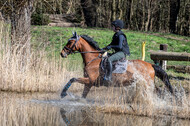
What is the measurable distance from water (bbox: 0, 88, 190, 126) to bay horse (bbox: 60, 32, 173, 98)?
59 cm

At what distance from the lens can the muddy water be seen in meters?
6.05

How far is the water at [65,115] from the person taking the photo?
19.9 ft

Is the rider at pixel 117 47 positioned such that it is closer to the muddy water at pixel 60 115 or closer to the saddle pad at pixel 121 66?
the saddle pad at pixel 121 66

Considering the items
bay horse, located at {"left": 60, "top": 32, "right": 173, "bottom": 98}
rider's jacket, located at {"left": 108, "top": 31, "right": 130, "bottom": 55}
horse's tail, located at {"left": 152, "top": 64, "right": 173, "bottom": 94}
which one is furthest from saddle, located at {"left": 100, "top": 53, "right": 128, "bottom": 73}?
horse's tail, located at {"left": 152, "top": 64, "right": 173, "bottom": 94}

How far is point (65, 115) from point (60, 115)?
Result: 0.36 ft

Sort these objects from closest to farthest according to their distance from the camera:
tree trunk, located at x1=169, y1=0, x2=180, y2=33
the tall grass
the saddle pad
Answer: the saddle pad, the tall grass, tree trunk, located at x1=169, y1=0, x2=180, y2=33

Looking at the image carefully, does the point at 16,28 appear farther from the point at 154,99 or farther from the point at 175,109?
the point at 175,109

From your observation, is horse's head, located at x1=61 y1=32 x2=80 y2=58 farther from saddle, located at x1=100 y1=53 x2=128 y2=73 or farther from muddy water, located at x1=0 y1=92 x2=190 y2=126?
muddy water, located at x1=0 y1=92 x2=190 y2=126

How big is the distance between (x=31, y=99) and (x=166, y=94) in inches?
139

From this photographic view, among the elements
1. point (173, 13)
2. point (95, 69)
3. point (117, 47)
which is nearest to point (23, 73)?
point (95, 69)

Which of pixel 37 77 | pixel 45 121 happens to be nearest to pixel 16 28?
pixel 37 77

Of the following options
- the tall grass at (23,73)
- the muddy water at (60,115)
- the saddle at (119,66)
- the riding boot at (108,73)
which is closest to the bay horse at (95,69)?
the saddle at (119,66)

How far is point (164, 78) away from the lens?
25.8 ft

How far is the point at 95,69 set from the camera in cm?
791
